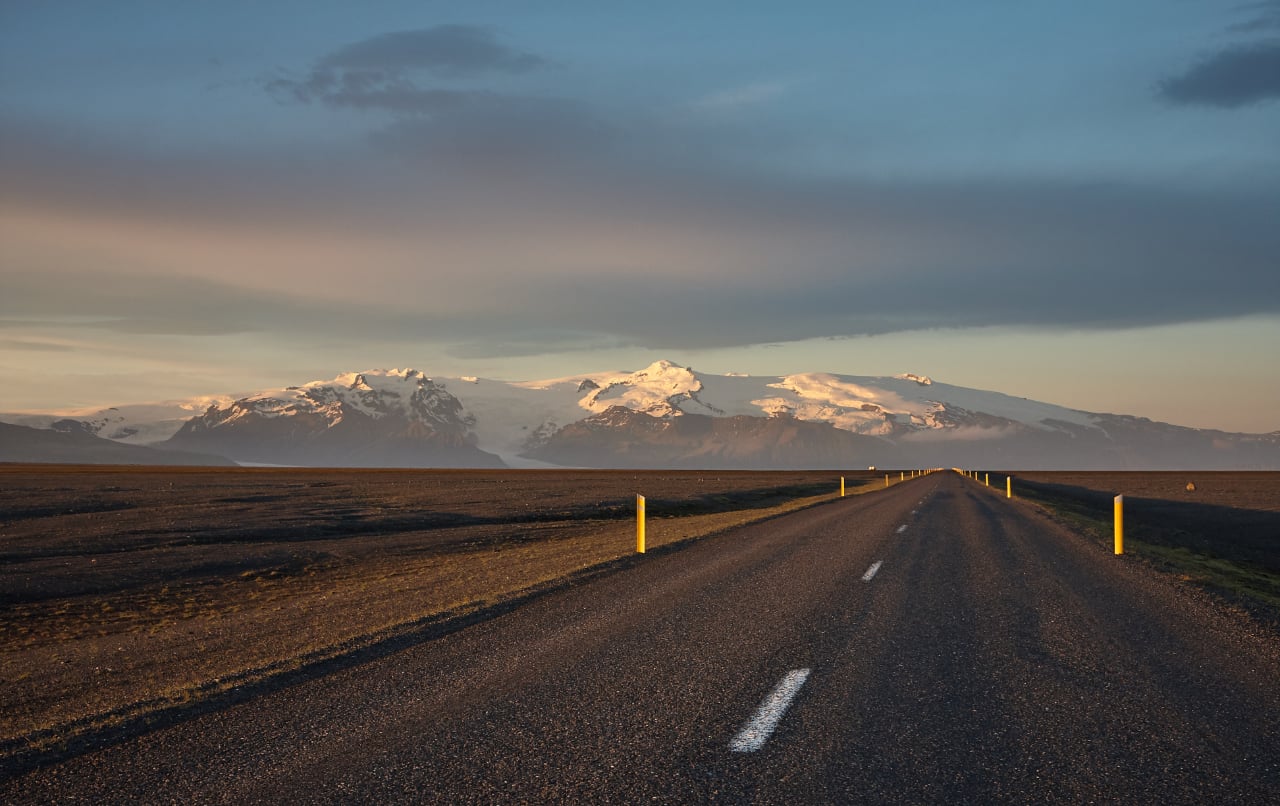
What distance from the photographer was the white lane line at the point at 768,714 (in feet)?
19.9

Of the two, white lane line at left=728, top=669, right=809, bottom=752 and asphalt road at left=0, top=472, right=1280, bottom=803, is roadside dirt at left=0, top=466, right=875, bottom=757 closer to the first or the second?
asphalt road at left=0, top=472, right=1280, bottom=803

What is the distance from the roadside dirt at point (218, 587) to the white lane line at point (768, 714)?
4.50 m

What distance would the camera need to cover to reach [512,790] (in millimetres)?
5316

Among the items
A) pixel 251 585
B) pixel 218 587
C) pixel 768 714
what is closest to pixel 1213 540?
pixel 251 585

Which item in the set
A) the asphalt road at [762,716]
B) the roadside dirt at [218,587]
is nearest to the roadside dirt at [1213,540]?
the asphalt road at [762,716]

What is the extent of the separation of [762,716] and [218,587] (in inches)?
562

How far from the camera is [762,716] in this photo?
666 cm

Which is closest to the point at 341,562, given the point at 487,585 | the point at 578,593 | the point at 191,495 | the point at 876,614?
the point at 487,585

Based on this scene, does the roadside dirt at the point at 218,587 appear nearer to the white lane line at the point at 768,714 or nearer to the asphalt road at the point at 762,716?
the asphalt road at the point at 762,716

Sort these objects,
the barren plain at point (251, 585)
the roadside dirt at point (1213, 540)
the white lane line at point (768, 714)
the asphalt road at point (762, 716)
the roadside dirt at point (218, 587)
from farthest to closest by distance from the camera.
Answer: the roadside dirt at point (1213, 540), the roadside dirt at point (218, 587), the barren plain at point (251, 585), the white lane line at point (768, 714), the asphalt road at point (762, 716)

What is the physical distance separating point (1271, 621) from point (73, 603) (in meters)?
17.9

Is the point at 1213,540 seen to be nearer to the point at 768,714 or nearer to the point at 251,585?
the point at 251,585

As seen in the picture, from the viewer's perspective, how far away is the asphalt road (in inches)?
213

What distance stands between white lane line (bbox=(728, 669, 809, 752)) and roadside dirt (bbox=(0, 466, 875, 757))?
4.50 m
